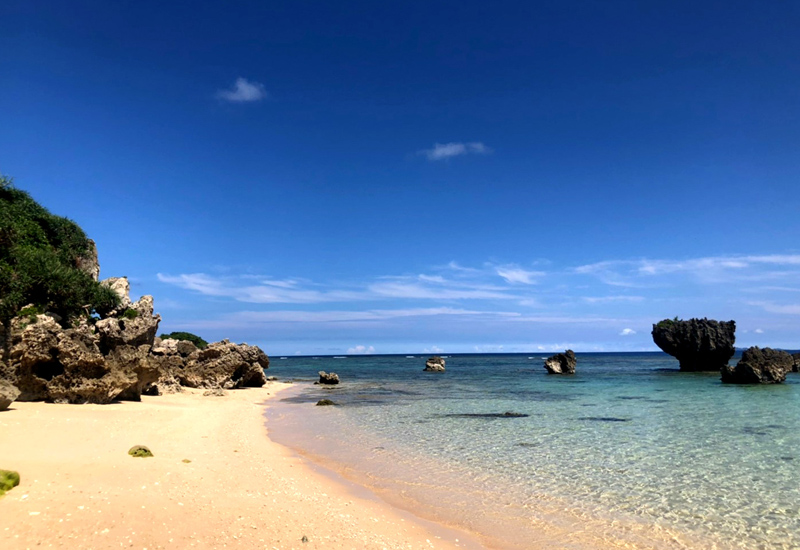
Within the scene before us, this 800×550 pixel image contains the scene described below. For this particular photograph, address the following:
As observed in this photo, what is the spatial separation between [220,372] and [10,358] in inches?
748

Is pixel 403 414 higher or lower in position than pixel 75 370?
lower

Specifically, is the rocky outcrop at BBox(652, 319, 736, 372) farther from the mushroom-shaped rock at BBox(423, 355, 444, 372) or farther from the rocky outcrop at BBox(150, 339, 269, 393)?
the rocky outcrop at BBox(150, 339, 269, 393)

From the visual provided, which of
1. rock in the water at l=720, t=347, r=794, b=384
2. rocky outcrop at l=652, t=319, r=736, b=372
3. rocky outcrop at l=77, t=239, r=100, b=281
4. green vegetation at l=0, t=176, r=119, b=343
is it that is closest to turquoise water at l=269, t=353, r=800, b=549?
green vegetation at l=0, t=176, r=119, b=343

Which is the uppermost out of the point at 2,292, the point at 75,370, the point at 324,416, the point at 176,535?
the point at 2,292

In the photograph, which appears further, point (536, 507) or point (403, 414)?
point (403, 414)

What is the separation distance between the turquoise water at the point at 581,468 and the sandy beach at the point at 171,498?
132 cm

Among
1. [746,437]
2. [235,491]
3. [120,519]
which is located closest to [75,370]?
[235,491]

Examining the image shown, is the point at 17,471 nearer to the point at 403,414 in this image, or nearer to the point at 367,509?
the point at 367,509

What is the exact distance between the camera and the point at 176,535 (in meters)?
5.89

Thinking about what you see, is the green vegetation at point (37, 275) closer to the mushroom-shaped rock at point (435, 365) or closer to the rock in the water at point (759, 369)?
the rock in the water at point (759, 369)

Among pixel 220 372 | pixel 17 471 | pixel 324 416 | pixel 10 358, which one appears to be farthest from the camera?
pixel 220 372

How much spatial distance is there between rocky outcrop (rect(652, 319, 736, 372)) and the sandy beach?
69.2m

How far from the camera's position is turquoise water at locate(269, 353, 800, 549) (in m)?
8.30

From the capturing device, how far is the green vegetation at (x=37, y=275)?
18.2 meters
